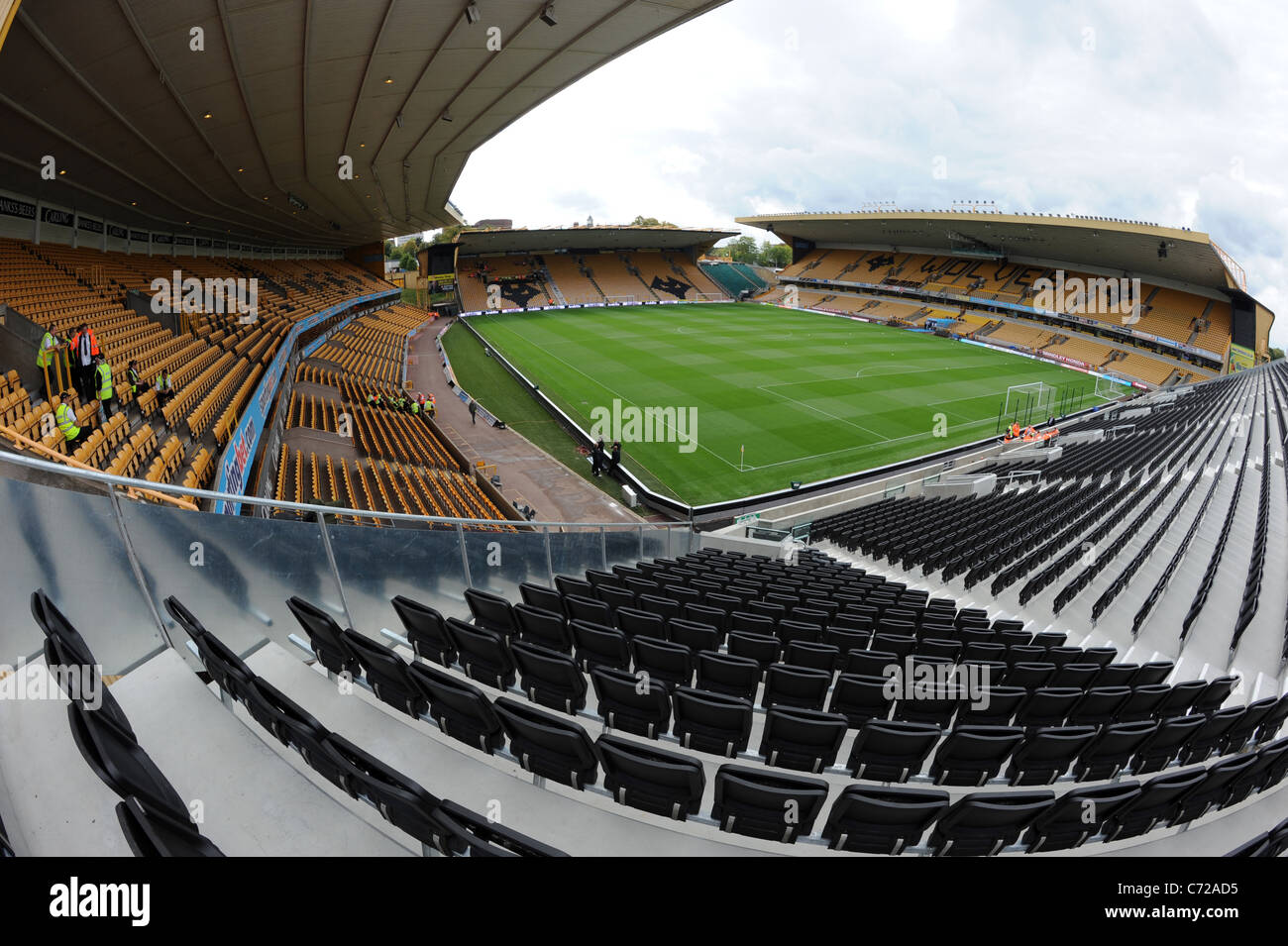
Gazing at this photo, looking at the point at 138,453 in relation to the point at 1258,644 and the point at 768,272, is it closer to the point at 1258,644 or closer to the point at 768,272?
the point at 1258,644

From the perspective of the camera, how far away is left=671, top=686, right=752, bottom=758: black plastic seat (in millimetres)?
3641

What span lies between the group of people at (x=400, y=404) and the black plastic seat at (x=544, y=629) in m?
20.5

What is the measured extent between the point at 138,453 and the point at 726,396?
25432mm

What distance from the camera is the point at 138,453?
9.48 m

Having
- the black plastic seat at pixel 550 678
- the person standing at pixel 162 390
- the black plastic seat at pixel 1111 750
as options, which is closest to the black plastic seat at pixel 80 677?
the black plastic seat at pixel 550 678

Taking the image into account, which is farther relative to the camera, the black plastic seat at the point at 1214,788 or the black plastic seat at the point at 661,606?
the black plastic seat at the point at 661,606

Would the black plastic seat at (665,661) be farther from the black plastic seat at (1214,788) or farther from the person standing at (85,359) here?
the person standing at (85,359)

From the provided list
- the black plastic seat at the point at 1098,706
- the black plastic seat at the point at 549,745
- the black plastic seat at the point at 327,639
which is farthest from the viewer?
the black plastic seat at the point at 1098,706

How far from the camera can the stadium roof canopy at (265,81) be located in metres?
9.42

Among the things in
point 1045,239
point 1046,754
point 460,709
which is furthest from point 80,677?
point 1045,239

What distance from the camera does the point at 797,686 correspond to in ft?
14.4

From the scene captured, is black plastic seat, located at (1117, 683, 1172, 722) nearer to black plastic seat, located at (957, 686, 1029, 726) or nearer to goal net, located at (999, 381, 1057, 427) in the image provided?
black plastic seat, located at (957, 686, 1029, 726)

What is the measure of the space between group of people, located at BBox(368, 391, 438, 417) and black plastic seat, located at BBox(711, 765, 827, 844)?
22.9 metres

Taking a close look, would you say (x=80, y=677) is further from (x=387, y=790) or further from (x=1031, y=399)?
(x=1031, y=399)
